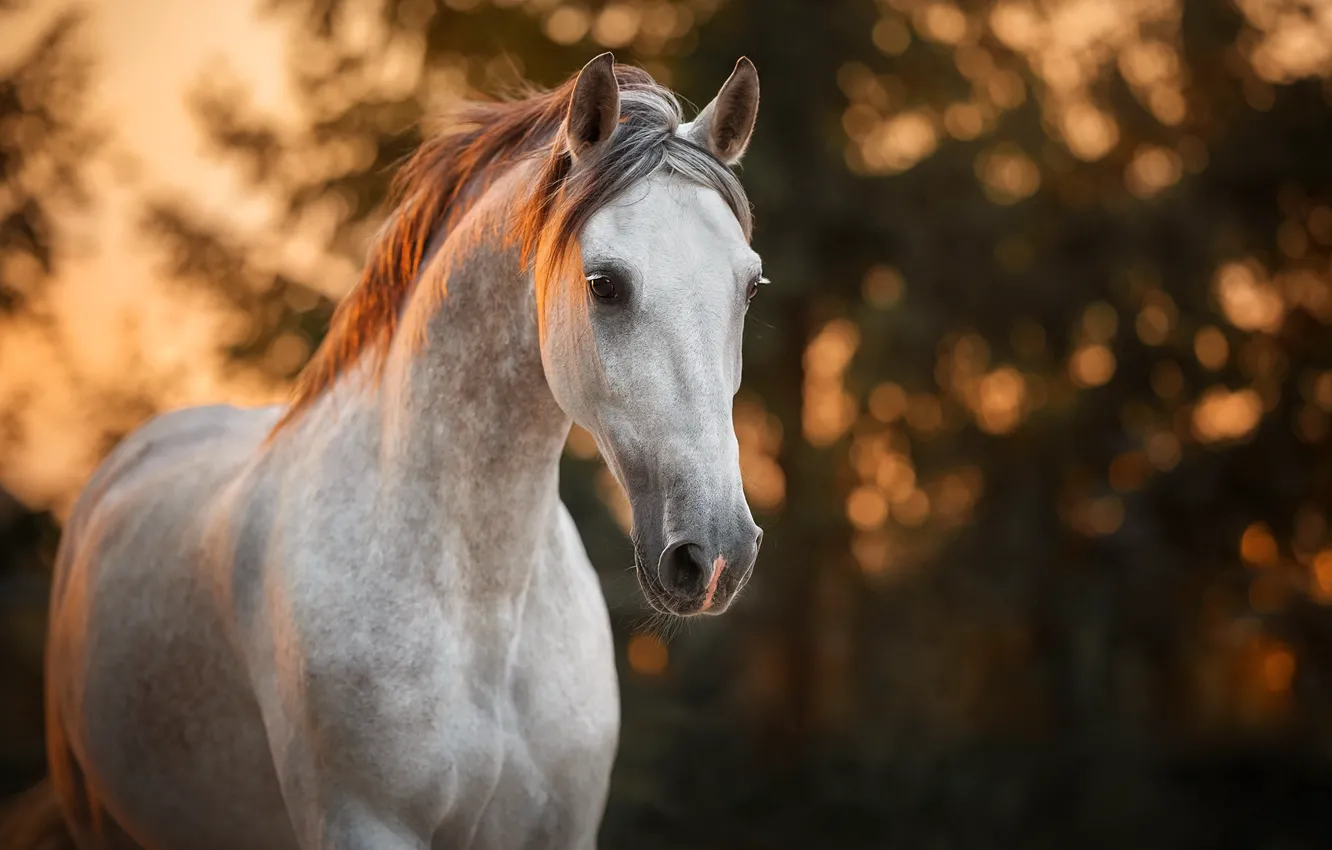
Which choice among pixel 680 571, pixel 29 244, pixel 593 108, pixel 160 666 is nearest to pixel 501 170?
pixel 593 108

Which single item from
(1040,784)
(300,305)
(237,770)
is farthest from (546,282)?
(1040,784)

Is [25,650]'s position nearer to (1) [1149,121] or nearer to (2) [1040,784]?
(2) [1040,784]

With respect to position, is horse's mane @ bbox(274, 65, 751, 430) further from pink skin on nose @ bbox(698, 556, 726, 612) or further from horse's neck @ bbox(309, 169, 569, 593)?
pink skin on nose @ bbox(698, 556, 726, 612)

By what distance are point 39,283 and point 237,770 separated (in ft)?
15.0

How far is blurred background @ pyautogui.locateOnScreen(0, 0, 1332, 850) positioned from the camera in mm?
7082

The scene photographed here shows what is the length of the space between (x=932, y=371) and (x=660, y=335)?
6728mm

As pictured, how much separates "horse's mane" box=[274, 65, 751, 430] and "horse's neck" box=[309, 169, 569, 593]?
12 cm

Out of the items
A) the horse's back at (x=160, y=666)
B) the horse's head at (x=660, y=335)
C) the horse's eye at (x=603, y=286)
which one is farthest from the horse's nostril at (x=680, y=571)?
the horse's back at (x=160, y=666)

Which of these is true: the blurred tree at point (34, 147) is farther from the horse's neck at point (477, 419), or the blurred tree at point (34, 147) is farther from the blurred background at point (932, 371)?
the horse's neck at point (477, 419)

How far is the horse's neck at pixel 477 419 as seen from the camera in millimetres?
2076

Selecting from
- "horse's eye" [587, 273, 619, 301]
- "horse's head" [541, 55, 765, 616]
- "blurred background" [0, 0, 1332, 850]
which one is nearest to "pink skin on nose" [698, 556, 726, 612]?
"horse's head" [541, 55, 765, 616]

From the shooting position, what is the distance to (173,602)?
8.70ft

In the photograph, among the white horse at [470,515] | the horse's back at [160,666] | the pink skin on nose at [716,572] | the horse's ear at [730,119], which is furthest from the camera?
the horse's back at [160,666]

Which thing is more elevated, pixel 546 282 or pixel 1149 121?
pixel 546 282
